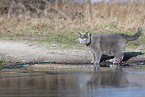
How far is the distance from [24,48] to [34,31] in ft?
12.8

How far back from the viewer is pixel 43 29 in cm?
1455

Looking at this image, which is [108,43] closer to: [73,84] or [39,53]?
[39,53]

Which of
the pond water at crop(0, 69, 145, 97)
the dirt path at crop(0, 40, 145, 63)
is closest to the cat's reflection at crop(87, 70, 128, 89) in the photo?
the pond water at crop(0, 69, 145, 97)

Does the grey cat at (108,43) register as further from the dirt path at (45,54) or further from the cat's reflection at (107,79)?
the cat's reflection at (107,79)

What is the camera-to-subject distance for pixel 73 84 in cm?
541

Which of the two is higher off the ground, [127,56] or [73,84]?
[127,56]

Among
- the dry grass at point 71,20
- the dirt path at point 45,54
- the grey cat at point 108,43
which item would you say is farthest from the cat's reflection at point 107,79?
the dry grass at point 71,20

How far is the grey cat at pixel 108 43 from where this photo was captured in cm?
835

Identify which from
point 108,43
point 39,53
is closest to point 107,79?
point 108,43

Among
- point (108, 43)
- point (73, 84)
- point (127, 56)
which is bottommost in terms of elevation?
point (73, 84)

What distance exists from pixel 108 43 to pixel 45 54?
7.54ft

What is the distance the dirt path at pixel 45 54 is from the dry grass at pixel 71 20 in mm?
2121

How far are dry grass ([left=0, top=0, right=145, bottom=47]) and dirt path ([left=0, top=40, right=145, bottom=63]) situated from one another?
2.12m

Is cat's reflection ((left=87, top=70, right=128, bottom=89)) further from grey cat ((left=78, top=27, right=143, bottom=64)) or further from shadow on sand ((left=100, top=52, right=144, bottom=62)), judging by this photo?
shadow on sand ((left=100, top=52, right=144, bottom=62))
